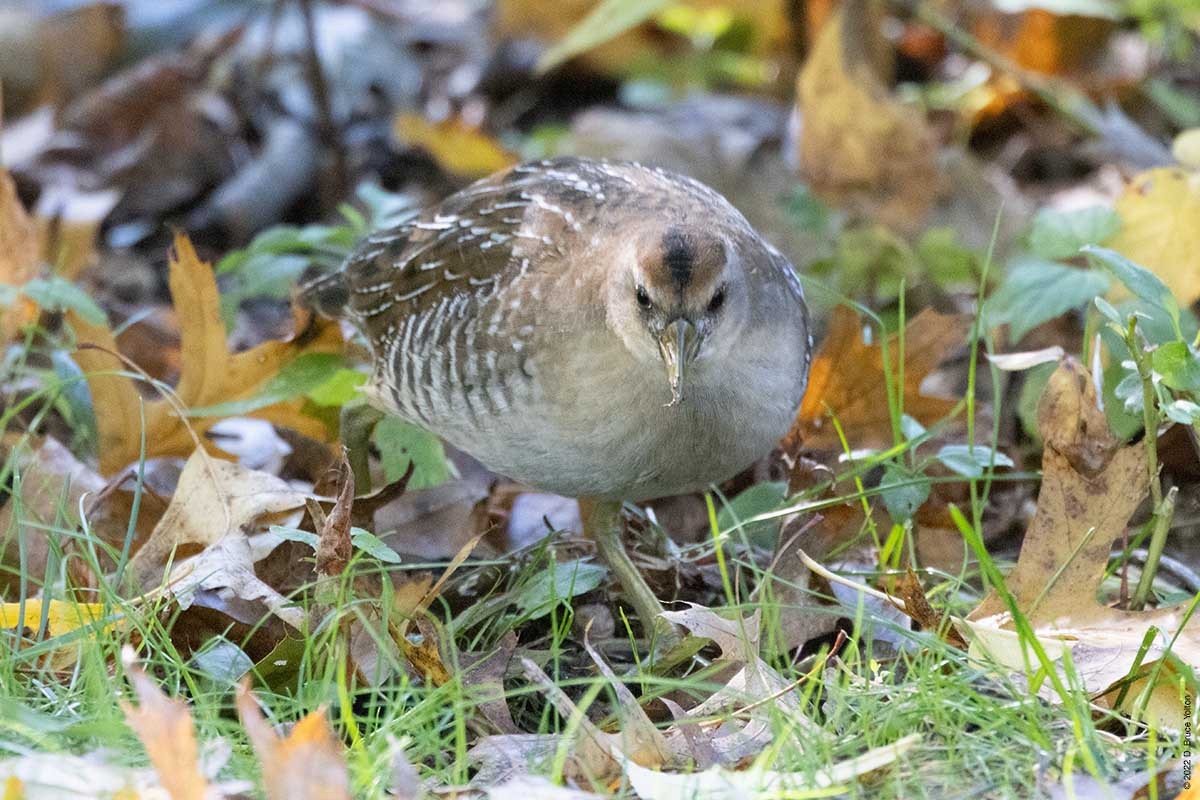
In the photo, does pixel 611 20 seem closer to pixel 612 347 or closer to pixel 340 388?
pixel 340 388

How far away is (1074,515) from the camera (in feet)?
10.8

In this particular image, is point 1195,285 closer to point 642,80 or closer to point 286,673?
point 286,673

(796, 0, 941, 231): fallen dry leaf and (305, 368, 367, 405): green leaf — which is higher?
(796, 0, 941, 231): fallen dry leaf

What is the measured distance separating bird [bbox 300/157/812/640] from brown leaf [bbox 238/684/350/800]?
1.19m

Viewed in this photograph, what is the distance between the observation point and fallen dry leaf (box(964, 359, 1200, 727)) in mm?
3072

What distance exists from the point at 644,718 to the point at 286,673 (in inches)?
32.7

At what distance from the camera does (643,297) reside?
3.34 metres

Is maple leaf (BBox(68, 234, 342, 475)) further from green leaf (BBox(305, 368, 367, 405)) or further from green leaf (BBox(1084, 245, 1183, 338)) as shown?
green leaf (BBox(1084, 245, 1183, 338))

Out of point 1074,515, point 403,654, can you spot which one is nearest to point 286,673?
point 403,654

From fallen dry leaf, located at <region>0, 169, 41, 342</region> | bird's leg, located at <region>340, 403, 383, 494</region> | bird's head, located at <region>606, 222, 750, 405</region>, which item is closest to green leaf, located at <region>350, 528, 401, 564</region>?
bird's head, located at <region>606, 222, 750, 405</region>

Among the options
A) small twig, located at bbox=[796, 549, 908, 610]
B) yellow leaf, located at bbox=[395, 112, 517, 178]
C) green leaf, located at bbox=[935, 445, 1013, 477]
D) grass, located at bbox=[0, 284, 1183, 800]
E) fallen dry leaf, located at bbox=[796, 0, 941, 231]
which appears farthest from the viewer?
yellow leaf, located at bbox=[395, 112, 517, 178]

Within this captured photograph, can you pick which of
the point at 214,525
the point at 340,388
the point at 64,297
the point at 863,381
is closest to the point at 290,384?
the point at 340,388

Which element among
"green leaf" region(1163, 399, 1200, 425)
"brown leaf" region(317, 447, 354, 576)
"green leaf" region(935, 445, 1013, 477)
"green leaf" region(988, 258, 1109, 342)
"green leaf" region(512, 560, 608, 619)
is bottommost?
"green leaf" region(512, 560, 608, 619)

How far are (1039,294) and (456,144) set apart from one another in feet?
9.85
